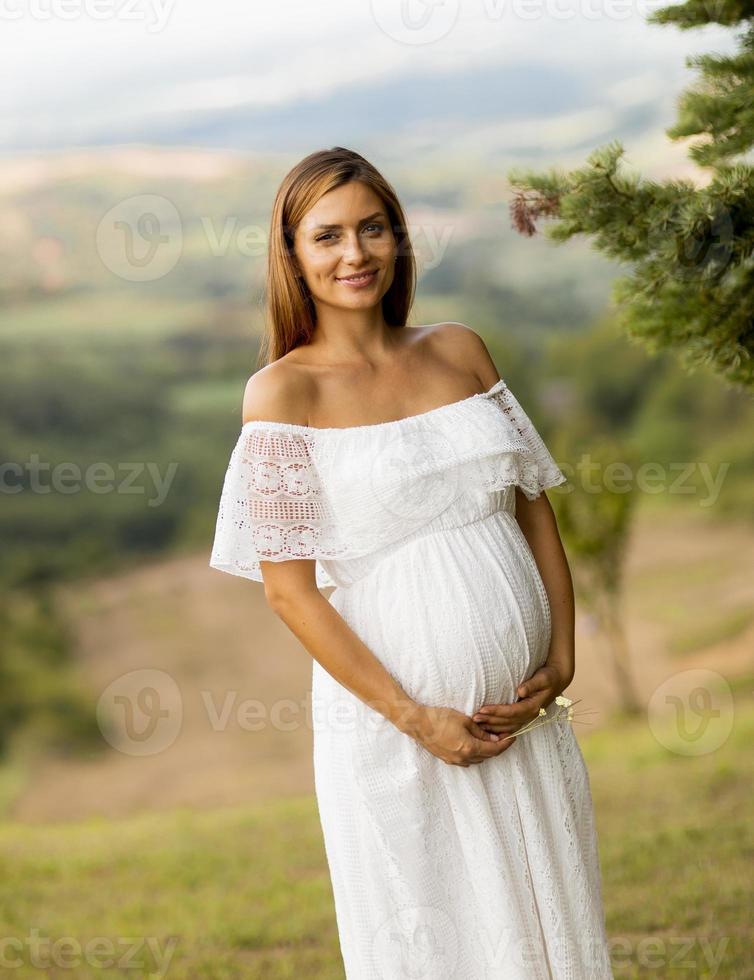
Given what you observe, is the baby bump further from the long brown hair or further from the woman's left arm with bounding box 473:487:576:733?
the long brown hair

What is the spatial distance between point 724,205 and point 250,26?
8.31 m

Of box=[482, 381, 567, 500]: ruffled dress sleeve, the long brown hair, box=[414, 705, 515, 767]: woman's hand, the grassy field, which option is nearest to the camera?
box=[414, 705, 515, 767]: woman's hand

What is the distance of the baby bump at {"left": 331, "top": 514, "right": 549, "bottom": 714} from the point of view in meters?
1.91

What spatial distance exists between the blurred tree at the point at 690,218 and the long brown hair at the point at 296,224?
0.88ft

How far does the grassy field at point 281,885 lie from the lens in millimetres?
3400

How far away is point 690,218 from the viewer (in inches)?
77.3

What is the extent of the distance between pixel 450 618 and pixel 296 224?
716mm

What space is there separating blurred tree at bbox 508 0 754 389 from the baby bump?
590 mm

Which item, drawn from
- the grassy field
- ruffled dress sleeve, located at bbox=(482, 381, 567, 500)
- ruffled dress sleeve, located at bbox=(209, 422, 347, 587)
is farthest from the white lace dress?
the grassy field

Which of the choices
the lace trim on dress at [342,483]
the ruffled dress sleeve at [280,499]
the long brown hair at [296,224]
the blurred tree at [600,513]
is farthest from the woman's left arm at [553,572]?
the blurred tree at [600,513]

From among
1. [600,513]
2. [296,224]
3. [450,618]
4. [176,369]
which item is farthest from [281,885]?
[176,369]

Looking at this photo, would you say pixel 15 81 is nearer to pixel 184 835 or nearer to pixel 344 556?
pixel 184 835

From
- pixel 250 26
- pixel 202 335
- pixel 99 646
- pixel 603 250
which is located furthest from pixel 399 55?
pixel 603 250

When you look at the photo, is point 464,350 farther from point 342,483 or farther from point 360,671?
point 360,671
